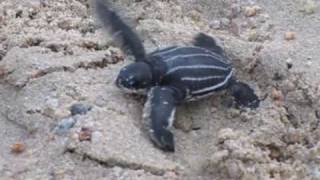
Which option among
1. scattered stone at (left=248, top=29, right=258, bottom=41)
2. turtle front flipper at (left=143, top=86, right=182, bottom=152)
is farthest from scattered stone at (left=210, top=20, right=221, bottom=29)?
turtle front flipper at (left=143, top=86, right=182, bottom=152)

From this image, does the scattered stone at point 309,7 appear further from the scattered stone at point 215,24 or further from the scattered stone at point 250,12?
the scattered stone at point 215,24

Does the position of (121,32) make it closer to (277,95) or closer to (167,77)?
(167,77)

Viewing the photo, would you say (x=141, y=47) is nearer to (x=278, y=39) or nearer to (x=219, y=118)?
(x=219, y=118)

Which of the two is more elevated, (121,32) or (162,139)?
(121,32)

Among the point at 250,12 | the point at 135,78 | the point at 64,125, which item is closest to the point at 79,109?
the point at 64,125

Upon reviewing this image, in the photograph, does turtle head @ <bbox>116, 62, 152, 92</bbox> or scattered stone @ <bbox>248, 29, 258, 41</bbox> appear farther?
scattered stone @ <bbox>248, 29, 258, 41</bbox>

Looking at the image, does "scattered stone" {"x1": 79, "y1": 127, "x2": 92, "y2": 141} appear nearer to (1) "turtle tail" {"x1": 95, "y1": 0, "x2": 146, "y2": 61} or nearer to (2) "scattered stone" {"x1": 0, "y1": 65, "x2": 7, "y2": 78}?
(1) "turtle tail" {"x1": 95, "y1": 0, "x2": 146, "y2": 61}

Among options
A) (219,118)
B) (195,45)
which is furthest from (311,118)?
(195,45)
